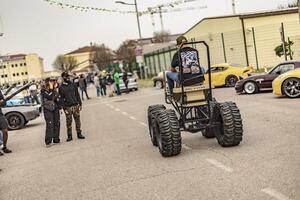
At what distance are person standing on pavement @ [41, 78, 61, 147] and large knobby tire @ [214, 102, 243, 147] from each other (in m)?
5.44

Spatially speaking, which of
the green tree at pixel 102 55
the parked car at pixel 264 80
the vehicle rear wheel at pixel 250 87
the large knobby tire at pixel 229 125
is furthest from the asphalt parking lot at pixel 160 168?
the green tree at pixel 102 55

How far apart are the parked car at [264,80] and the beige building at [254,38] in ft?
59.5

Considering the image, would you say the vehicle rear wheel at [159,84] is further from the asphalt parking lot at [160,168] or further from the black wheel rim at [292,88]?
the asphalt parking lot at [160,168]

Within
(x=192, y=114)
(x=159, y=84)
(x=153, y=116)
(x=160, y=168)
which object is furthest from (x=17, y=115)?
(x=159, y=84)

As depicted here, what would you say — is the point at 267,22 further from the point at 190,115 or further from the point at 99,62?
the point at 99,62

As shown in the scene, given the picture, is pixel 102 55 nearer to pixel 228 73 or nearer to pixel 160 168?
pixel 228 73

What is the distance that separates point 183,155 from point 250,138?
1.74 meters

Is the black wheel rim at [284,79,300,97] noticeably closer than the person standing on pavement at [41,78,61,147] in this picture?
No

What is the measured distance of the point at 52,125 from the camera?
1397cm

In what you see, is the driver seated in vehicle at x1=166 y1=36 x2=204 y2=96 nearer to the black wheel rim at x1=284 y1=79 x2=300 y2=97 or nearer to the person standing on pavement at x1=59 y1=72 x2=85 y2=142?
the person standing on pavement at x1=59 y1=72 x2=85 y2=142

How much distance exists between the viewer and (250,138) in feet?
35.1

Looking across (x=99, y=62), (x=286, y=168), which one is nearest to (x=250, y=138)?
(x=286, y=168)

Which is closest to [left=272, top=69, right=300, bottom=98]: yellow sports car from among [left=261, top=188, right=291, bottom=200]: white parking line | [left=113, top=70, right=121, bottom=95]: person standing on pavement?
[left=261, top=188, right=291, bottom=200]: white parking line

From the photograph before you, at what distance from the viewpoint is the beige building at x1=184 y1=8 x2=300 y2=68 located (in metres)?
42.7
